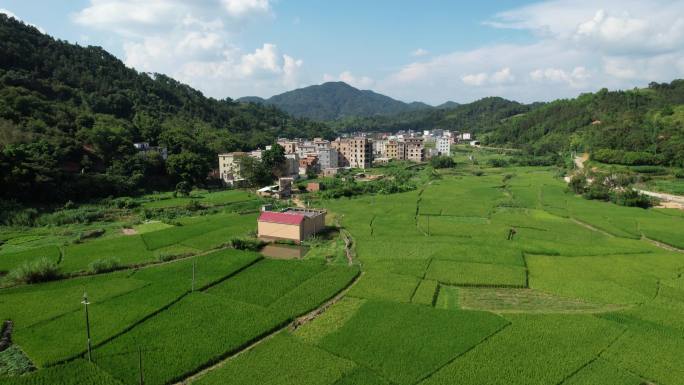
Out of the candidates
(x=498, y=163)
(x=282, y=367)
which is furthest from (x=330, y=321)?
(x=498, y=163)

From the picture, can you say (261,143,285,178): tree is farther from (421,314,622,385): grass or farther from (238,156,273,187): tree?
(421,314,622,385): grass

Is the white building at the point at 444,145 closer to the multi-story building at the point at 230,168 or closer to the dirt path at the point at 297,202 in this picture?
the multi-story building at the point at 230,168

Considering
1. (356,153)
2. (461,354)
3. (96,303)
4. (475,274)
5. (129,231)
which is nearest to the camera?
(461,354)

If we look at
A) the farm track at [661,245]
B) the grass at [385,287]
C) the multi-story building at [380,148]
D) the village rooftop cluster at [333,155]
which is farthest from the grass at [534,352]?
the multi-story building at [380,148]

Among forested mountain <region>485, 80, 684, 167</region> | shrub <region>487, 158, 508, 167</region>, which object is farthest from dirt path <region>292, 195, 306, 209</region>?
forested mountain <region>485, 80, 684, 167</region>

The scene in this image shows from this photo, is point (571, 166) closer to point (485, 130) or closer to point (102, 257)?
point (102, 257)

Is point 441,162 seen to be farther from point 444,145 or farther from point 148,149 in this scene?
point 148,149
